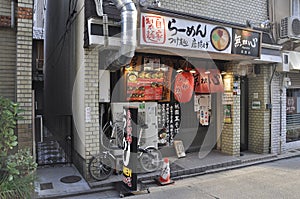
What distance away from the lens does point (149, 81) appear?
27.2 feet

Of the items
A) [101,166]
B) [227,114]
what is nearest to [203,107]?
[227,114]

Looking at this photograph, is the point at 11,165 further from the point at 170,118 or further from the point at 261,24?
the point at 261,24

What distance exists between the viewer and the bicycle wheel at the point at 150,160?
7.03 metres

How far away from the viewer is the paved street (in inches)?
230

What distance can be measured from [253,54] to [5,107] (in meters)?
6.99

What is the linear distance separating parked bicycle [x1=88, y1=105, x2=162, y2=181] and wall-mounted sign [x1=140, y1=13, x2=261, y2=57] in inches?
102

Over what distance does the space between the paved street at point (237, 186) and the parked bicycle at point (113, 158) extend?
627mm

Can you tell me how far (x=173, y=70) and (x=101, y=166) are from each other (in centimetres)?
408

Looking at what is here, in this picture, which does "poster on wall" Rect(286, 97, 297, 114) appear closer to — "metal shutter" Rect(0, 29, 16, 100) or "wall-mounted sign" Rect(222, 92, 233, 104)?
"wall-mounted sign" Rect(222, 92, 233, 104)

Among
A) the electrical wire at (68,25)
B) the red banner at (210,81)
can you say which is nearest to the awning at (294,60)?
the red banner at (210,81)

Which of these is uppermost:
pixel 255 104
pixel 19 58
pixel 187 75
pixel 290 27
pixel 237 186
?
pixel 290 27

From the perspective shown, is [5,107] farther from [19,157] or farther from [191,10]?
[191,10]

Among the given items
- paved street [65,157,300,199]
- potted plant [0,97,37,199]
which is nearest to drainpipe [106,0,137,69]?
potted plant [0,97,37,199]

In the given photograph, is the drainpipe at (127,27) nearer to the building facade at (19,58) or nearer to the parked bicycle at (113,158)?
the building facade at (19,58)
